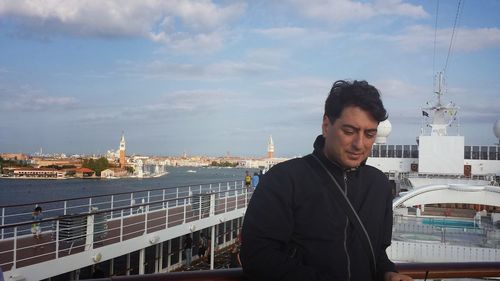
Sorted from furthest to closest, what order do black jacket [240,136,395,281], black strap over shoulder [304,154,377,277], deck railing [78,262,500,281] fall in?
deck railing [78,262,500,281]
black strap over shoulder [304,154,377,277]
black jacket [240,136,395,281]

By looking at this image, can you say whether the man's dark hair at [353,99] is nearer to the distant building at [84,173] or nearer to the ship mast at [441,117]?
the ship mast at [441,117]

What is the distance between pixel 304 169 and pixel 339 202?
→ 0.16 meters

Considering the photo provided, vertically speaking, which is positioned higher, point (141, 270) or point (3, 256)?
point (3, 256)

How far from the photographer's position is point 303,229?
1.44 m

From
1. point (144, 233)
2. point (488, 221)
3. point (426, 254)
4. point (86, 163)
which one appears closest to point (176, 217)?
point (144, 233)

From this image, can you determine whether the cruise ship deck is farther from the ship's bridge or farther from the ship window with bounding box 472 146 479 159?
the ship window with bounding box 472 146 479 159

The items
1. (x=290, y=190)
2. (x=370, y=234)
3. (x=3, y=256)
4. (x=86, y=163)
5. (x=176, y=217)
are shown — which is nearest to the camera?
(x=290, y=190)

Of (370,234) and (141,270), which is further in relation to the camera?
(141,270)

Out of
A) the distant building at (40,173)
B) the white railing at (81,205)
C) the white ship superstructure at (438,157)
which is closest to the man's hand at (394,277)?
the white railing at (81,205)

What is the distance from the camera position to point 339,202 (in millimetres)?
1484

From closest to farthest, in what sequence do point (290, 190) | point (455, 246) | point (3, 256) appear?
point (290, 190) → point (3, 256) → point (455, 246)

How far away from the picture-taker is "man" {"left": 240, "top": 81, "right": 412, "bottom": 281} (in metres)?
1.39

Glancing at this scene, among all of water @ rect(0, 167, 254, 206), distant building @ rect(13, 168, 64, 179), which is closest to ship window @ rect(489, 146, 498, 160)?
water @ rect(0, 167, 254, 206)

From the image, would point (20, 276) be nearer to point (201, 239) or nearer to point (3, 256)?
point (3, 256)
